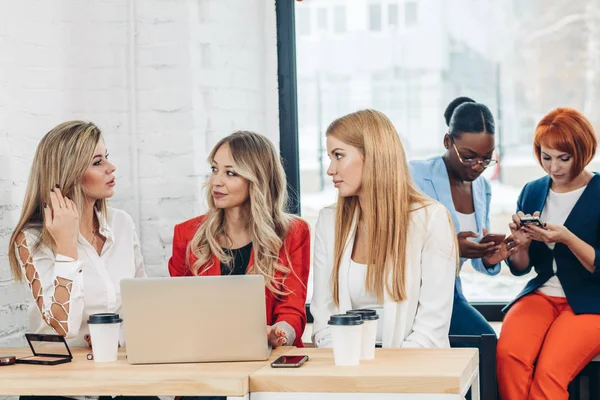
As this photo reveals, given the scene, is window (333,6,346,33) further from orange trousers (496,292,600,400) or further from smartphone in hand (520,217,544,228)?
orange trousers (496,292,600,400)

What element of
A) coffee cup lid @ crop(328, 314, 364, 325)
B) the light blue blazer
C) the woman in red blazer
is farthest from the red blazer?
coffee cup lid @ crop(328, 314, 364, 325)

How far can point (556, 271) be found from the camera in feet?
9.79

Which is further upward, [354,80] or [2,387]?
[354,80]

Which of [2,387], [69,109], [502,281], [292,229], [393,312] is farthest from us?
[502,281]

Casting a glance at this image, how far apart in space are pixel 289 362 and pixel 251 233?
91 centimetres

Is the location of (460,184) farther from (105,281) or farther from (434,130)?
(105,281)

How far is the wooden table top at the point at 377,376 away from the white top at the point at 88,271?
28.9 inches

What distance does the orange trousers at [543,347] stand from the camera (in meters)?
2.77

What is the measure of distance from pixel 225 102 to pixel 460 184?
922 mm

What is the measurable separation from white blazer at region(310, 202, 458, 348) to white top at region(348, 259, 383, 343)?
2cm

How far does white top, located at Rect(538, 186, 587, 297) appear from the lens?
2988 mm

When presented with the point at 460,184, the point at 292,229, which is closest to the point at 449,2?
the point at 460,184

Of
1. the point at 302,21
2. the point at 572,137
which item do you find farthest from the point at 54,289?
the point at 572,137

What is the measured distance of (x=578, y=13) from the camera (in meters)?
3.27
